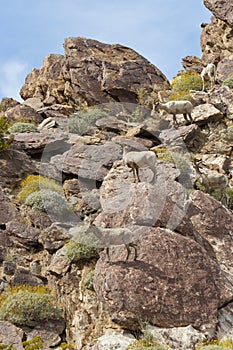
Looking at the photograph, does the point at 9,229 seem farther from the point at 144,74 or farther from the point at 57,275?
the point at 144,74

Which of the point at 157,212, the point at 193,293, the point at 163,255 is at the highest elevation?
the point at 157,212

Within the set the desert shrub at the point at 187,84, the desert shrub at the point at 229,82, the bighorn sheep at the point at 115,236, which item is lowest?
the bighorn sheep at the point at 115,236

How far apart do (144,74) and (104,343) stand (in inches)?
920

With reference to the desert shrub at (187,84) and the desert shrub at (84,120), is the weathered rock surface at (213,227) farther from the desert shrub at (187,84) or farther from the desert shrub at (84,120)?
the desert shrub at (187,84)

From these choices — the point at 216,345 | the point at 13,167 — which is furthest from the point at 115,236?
the point at 13,167

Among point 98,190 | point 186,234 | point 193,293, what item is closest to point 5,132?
point 98,190

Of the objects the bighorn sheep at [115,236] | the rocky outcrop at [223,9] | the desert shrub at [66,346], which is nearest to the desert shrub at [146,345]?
the desert shrub at [66,346]

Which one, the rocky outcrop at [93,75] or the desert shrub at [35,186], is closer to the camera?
the desert shrub at [35,186]

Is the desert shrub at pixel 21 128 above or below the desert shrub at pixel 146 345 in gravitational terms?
above

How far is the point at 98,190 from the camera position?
69.1 ft

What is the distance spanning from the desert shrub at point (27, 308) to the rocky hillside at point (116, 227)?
0.03m

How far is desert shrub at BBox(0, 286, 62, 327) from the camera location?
14922mm

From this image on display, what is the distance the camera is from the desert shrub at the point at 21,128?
87.4ft

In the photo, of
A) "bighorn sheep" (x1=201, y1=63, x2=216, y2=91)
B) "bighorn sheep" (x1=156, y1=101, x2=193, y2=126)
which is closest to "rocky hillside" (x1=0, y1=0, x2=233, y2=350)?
"bighorn sheep" (x1=201, y1=63, x2=216, y2=91)
